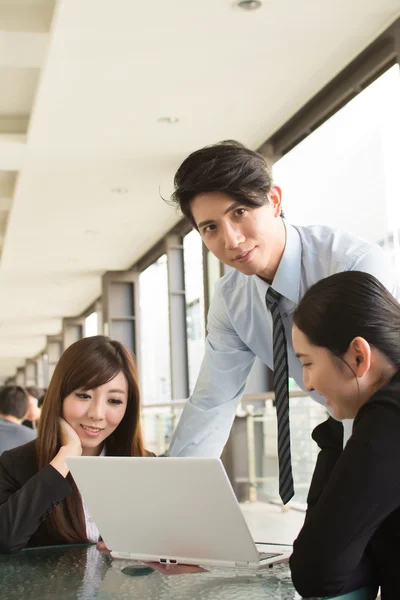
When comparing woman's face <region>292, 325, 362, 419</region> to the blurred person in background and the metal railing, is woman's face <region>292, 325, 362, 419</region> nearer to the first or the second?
the metal railing

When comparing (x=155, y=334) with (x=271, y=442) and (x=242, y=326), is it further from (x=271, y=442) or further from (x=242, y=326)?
(x=242, y=326)

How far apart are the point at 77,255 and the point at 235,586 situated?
963 centimetres

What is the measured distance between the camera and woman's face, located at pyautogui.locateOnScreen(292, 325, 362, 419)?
136 centimetres

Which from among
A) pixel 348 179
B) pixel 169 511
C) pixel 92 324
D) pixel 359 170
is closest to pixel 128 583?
pixel 169 511

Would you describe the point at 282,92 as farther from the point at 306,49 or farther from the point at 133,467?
the point at 133,467

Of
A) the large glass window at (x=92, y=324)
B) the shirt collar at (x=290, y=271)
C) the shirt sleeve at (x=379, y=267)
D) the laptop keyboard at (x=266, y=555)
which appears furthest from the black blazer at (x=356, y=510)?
the large glass window at (x=92, y=324)

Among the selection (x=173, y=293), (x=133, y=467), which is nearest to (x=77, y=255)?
(x=173, y=293)

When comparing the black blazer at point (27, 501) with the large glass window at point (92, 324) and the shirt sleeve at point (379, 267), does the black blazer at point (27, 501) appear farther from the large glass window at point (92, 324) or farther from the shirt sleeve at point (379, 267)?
the large glass window at point (92, 324)

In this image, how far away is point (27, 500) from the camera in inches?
75.9

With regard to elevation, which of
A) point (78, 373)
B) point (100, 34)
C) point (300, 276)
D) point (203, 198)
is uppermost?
→ point (100, 34)

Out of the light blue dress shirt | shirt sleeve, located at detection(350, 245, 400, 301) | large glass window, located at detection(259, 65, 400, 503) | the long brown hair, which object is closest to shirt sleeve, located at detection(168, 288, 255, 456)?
the light blue dress shirt

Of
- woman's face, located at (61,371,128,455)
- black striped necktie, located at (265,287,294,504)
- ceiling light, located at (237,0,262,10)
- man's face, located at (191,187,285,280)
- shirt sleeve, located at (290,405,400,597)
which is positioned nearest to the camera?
shirt sleeve, located at (290,405,400,597)

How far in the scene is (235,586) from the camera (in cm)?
134

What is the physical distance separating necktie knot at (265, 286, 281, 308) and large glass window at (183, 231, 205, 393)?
22.1ft
